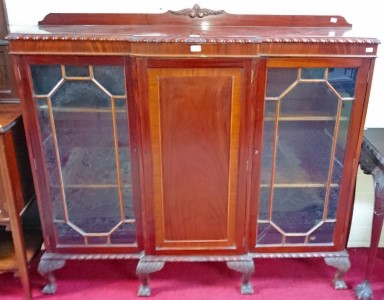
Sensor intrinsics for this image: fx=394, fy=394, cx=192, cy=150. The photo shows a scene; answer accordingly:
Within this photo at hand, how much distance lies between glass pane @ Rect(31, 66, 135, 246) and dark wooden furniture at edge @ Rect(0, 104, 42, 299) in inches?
4.5

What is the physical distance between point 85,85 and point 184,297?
951 millimetres

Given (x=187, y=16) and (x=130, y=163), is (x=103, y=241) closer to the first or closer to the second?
(x=130, y=163)

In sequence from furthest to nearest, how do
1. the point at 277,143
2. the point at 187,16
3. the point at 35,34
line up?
the point at 187,16 → the point at 277,143 → the point at 35,34

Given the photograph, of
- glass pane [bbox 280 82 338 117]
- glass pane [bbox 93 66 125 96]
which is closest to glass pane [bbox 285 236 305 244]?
glass pane [bbox 280 82 338 117]

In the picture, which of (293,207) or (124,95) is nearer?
(124,95)

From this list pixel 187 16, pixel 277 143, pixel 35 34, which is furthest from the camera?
pixel 187 16

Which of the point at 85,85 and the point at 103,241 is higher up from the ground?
the point at 85,85

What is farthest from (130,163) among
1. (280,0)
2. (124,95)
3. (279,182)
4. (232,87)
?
(280,0)

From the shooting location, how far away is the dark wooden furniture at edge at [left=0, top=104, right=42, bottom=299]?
1.42m

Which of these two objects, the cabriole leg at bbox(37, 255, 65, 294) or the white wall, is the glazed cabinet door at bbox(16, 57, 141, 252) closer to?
the cabriole leg at bbox(37, 255, 65, 294)

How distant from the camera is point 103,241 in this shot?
5.34 ft

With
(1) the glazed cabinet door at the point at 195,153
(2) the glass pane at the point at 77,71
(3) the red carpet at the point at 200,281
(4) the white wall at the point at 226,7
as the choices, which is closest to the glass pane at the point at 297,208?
(1) the glazed cabinet door at the point at 195,153

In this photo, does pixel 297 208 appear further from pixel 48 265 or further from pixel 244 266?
pixel 48 265

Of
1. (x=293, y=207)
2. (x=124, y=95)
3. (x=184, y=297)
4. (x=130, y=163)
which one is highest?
(x=124, y=95)
